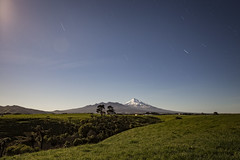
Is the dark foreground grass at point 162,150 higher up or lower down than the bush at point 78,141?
higher up

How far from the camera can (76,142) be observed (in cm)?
3894

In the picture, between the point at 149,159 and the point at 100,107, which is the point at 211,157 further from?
the point at 100,107

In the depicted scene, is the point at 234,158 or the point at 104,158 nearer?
the point at 234,158

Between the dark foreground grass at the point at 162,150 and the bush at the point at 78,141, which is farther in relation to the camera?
the bush at the point at 78,141

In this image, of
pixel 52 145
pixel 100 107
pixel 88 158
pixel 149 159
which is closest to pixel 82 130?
pixel 52 145

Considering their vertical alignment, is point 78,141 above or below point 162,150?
below

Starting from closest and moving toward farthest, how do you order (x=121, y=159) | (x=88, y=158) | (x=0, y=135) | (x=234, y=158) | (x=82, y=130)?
(x=234, y=158)
(x=121, y=159)
(x=88, y=158)
(x=0, y=135)
(x=82, y=130)

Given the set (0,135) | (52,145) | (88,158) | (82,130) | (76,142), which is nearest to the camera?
(88,158)

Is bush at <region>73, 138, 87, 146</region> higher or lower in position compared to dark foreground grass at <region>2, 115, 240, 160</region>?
lower

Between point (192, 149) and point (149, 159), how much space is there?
4913 millimetres

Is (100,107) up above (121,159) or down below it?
above

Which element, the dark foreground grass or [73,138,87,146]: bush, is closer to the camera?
the dark foreground grass

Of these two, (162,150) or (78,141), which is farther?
(78,141)

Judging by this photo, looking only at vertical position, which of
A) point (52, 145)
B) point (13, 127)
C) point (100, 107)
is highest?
point (100, 107)
